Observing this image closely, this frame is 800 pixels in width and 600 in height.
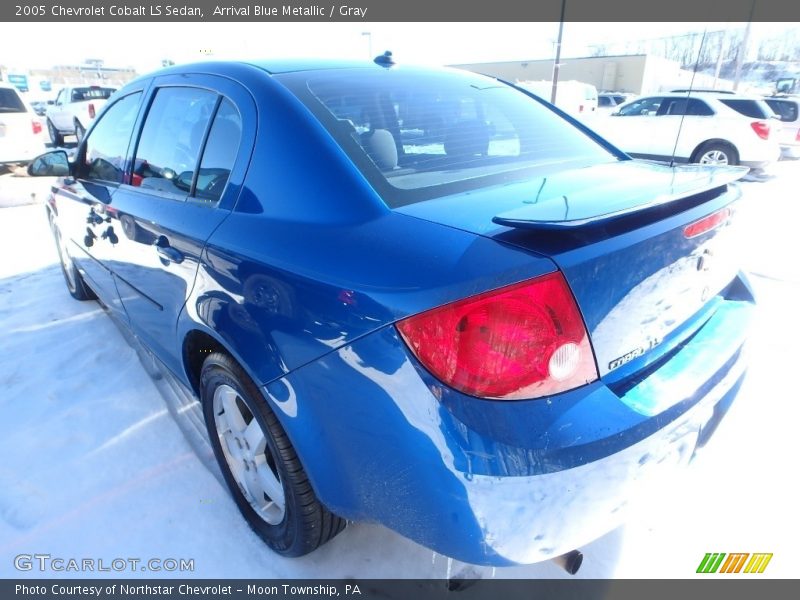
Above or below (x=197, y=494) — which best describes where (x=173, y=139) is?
above

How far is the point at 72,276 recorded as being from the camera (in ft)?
13.7

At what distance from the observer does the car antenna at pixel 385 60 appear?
2268mm

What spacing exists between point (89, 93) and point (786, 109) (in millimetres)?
20013

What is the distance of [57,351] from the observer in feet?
11.3

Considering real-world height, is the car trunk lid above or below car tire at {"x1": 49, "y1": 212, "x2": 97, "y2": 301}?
above

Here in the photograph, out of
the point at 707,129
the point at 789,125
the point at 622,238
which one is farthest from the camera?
the point at 789,125

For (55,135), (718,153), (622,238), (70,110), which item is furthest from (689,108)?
(55,135)

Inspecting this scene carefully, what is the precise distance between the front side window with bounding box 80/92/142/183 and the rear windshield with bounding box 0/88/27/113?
779 centimetres

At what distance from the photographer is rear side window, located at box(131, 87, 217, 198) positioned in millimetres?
2078

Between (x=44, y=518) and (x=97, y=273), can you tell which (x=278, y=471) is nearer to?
(x=44, y=518)

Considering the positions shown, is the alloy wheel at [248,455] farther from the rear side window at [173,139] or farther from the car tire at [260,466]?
the rear side window at [173,139]

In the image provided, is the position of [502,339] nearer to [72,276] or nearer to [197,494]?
[197,494]

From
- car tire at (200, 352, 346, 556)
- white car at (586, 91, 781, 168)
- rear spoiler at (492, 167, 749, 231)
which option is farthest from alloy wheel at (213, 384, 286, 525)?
white car at (586, 91, 781, 168)

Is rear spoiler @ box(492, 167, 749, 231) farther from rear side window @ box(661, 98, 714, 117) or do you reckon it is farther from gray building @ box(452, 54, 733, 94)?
gray building @ box(452, 54, 733, 94)
